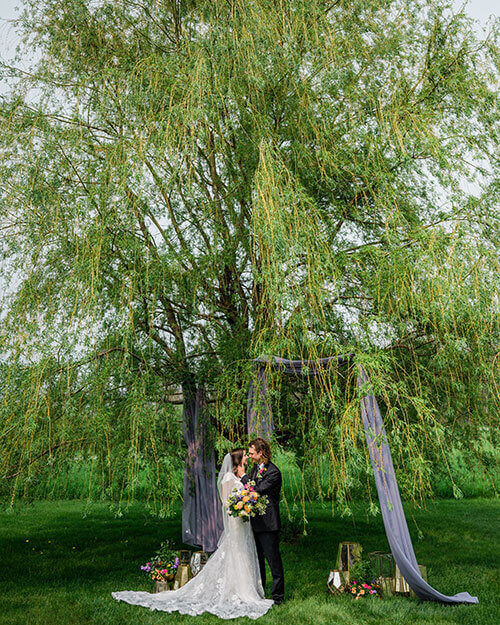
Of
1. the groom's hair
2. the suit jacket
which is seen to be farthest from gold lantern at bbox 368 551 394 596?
the groom's hair

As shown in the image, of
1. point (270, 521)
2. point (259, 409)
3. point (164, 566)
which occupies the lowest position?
point (164, 566)

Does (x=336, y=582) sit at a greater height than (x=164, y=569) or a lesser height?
lesser

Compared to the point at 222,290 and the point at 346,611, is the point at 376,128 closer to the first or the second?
the point at 222,290

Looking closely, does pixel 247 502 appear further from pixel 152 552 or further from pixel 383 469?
pixel 152 552

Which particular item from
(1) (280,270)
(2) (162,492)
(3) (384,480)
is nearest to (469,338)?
(3) (384,480)

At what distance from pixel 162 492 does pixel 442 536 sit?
20.6ft

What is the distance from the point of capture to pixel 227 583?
446 cm

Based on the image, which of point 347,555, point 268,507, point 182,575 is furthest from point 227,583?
point 347,555

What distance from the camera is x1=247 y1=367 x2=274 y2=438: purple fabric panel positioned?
4.54 meters

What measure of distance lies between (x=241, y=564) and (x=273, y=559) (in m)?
0.30

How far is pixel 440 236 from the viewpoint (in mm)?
4352

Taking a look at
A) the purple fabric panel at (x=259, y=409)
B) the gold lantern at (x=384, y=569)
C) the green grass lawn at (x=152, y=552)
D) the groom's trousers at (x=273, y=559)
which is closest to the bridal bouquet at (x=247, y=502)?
the groom's trousers at (x=273, y=559)

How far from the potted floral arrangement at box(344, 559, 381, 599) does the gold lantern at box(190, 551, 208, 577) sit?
1.38 metres

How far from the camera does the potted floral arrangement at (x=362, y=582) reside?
4514 millimetres
